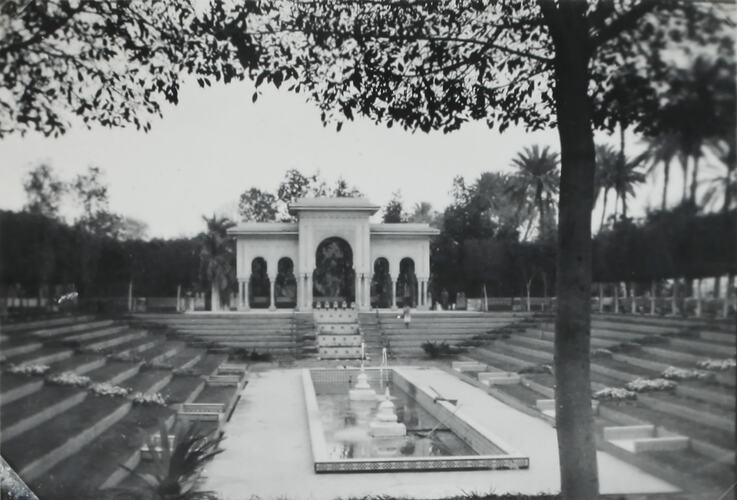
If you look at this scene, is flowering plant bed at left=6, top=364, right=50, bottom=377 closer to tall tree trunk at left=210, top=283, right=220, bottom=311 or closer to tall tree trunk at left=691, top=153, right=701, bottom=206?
tall tree trunk at left=691, top=153, right=701, bottom=206

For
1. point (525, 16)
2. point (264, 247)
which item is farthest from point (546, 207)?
point (264, 247)

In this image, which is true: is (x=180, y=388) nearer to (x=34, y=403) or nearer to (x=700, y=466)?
(x=34, y=403)

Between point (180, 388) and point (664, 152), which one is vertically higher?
point (664, 152)

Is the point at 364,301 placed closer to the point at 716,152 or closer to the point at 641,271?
the point at 641,271

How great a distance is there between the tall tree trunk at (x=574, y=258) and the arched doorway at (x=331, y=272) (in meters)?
25.2

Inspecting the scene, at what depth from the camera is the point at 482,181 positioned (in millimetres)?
8383

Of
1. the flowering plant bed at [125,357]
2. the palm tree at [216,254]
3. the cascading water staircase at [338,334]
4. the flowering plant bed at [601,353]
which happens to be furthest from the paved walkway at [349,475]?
the cascading water staircase at [338,334]

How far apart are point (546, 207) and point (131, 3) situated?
544 centimetres

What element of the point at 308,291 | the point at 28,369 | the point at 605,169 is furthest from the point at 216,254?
the point at 605,169

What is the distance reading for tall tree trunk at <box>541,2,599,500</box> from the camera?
4703mm

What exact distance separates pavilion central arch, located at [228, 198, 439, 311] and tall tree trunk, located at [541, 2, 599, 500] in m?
15.8

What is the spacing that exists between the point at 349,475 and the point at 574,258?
14.3 ft

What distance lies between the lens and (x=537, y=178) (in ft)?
23.9

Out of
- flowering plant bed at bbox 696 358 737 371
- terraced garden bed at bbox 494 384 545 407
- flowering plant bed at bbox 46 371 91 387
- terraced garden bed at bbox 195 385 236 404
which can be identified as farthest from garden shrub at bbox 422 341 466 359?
flowering plant bed at bbox 696 358 737 371
